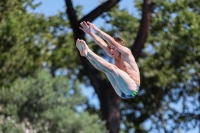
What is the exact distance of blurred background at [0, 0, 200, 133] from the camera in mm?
14297

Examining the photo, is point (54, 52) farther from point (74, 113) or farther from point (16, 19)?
point (74, 113)

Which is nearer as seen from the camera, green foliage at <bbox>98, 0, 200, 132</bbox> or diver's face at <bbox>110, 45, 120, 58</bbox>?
diver's face at <bbox>110, 45, 120, 58</bbox>

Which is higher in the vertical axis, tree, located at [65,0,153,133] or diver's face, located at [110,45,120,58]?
diver's face, located at [110,45,120,58]

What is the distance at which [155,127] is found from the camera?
2138 cm

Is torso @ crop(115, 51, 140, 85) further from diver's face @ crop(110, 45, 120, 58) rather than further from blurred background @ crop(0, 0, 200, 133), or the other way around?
blurred background @ crop(0, 0, 200, 133)

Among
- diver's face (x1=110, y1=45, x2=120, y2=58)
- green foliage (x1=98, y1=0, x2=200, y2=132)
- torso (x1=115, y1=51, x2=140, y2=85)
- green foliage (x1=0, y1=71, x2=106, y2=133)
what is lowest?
green foliage (x1=98, y1=0, x2=200, y2=132)

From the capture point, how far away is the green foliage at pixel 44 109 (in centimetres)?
1409

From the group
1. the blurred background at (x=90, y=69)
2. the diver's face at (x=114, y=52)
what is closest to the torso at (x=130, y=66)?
the diver's face at (x=114, y=52)

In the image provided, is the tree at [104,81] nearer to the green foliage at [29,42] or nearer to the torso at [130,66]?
the green foliage at [29,42]

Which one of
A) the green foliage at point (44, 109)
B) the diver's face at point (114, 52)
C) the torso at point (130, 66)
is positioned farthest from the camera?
the green foliage at point (44, 109)

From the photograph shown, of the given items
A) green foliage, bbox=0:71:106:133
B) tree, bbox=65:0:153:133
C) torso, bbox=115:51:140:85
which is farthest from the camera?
tree, bbox=65:0:153:133

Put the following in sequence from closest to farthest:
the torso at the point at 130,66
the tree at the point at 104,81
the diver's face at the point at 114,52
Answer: the torso at the point at 130,66 < the diver's face at the point at 114,52 < the tree at the point at 104,81

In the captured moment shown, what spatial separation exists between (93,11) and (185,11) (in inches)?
126

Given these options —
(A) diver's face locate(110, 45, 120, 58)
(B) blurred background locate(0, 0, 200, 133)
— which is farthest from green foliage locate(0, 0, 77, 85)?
(A) diver's face locate(110, 45, 120, 58)
